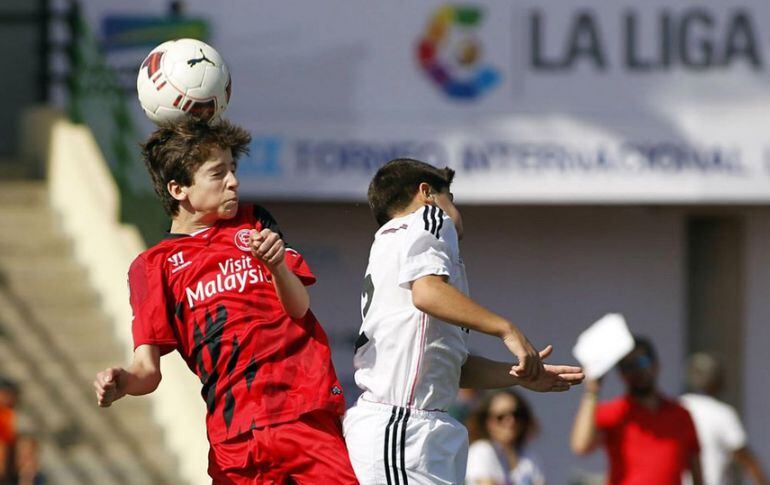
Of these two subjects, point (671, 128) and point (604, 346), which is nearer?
point (604, 346)

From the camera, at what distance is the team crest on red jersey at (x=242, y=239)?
550 centimetres

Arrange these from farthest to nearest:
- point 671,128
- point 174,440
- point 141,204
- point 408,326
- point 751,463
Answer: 1. point 671,128
2. point 141,204
3. point 174,440
4. point 751,463
5. point 408,326

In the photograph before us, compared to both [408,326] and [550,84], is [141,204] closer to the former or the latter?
[550,84]

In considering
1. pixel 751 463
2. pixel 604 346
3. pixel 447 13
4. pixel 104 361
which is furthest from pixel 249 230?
pixel 447 13

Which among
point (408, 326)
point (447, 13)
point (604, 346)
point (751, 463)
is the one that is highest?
point (447, 13)

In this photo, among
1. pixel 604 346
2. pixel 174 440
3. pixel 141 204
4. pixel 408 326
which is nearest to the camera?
pixel 408 326

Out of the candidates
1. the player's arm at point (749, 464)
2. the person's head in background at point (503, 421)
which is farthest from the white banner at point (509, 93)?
the person's head in background at point (503, 421)

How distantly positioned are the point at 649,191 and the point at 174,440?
16.4ft

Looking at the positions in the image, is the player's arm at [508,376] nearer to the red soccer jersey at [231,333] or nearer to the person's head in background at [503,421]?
the red soccer jersey at [231,333]

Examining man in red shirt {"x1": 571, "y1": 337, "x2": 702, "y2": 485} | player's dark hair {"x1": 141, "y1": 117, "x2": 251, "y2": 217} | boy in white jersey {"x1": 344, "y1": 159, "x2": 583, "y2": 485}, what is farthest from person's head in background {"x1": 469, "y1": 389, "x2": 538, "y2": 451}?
player's dark hair {"x1": 141, "y1": 117, "x2": 251, "y2": 217}

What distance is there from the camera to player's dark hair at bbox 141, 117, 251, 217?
545 cm

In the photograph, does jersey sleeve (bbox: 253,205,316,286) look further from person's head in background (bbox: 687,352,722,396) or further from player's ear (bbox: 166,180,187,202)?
person's head in background (bbox: 687,352,722,396)

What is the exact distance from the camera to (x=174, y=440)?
11078mm

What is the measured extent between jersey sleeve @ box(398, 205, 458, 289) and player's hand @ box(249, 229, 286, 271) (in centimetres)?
39
